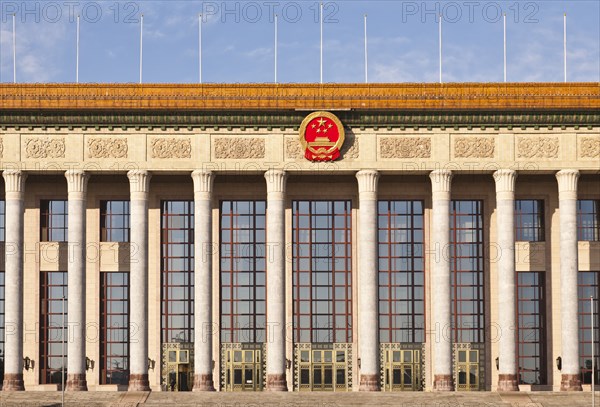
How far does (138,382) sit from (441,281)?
1823 centimetres

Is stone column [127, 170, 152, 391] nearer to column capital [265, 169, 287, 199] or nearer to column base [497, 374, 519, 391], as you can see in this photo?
column capital [265, 169, 287, 199]

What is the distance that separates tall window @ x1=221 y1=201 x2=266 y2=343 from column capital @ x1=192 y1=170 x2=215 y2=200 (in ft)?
11.7

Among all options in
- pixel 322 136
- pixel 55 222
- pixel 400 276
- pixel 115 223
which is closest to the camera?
pixel 322 136

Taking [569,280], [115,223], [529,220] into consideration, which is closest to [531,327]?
[569,280]

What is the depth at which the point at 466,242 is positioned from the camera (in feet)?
222

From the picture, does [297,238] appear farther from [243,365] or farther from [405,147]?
[405,147]

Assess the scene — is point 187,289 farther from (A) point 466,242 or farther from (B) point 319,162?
(A) point 466,242

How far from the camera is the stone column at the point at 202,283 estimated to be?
63.7 metres

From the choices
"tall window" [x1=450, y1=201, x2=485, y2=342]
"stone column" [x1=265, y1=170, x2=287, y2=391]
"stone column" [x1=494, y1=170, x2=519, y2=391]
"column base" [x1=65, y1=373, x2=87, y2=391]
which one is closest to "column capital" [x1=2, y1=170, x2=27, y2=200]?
"column base" [x1=65, y1=373, x2=87, y2=391]

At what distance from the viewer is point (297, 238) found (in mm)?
67812

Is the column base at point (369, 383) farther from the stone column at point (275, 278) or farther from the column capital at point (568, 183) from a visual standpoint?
the column capital at point (568, 183)

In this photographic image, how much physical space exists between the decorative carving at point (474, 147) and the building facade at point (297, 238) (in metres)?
0.08

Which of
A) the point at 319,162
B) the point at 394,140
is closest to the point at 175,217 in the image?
the point at 319,162

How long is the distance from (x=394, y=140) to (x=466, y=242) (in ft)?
26.6
